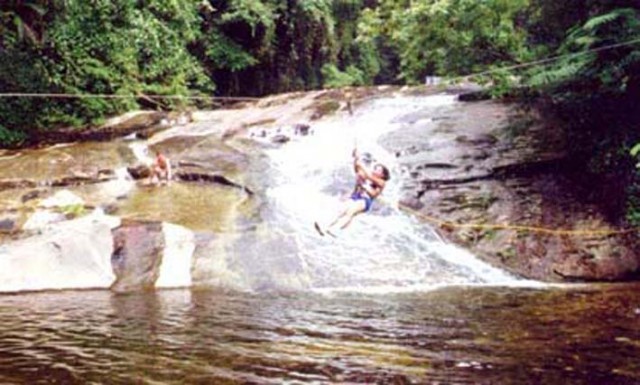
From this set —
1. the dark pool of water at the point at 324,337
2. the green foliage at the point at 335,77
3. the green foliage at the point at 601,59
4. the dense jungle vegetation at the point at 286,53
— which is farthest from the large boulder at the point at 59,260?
the green foliage at the point at 335,77

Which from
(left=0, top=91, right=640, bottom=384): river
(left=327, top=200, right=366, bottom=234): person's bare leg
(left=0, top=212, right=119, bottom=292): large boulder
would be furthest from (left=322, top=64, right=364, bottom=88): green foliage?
(left=327, top=200, right=366, bottom=234): person's bare leg

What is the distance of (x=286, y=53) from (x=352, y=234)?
18.7m

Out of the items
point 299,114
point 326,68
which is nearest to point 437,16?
point 299,114

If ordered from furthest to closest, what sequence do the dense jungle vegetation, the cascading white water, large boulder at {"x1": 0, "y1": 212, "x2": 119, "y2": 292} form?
1. the dense jungle vegetation
2. the cascading white water
3. large boulder at {"x1": 0, "y1": 212, "x2": 119, "y2": 292}

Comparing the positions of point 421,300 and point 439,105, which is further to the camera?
point 439,105

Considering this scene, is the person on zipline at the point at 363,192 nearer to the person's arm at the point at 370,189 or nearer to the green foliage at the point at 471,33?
the person's arm at the point at 370,189

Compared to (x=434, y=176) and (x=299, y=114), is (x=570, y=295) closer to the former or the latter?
(x=434, y=176)

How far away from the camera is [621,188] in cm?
1323

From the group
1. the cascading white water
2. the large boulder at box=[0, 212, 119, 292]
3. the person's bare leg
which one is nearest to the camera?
the person's bare leg

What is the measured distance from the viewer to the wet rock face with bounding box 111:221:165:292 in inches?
453

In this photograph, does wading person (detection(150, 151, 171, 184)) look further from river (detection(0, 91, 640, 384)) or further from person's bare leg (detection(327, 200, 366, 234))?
person's bare leg (detection(327, 200, 366, 234))

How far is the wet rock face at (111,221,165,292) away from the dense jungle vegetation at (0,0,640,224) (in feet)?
8.02

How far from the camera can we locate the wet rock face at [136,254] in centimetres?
1151

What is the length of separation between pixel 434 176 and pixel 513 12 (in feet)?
16.5
